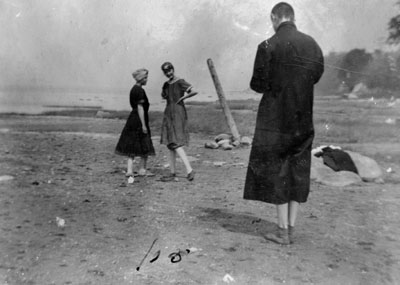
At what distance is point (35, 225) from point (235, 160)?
424cm

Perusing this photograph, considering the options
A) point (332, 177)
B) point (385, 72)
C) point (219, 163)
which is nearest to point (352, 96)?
point (385, 72)

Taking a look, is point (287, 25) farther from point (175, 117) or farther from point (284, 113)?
point (175, 117)

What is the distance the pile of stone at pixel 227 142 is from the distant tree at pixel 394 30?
4068mm

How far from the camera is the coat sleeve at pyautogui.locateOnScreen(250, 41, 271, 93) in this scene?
350cm

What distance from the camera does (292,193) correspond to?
11.6ft

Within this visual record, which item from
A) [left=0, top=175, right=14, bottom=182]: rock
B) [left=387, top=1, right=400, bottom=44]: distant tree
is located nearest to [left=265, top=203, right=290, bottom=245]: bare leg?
[left=0, top=175, right=14, bottom=182]: rock

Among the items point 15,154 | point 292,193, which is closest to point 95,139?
point 15,154

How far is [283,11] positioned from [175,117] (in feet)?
8.41

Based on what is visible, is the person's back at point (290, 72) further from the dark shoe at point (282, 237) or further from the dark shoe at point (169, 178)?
the dark shoe at point (169, 178)

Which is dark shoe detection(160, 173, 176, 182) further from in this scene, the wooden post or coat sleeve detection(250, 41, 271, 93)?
the wooden post

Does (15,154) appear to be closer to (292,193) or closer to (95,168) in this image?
(95,168)

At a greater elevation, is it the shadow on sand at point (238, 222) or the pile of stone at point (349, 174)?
the pile of stone at point (349, 174)

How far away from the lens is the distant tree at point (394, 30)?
9.80m

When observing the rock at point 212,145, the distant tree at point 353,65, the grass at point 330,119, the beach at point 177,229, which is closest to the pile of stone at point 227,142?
the rock at point 212,145
